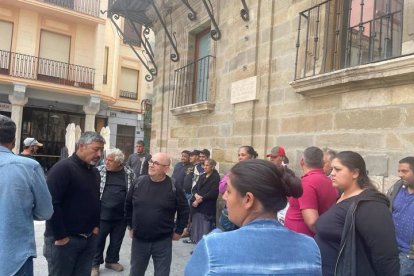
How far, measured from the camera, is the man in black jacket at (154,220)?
3.84 metres

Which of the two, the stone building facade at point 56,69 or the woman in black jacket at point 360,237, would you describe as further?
the stone building facade at point 56,69

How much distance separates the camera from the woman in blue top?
1.32m

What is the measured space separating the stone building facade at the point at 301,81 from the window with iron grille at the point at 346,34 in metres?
0.01

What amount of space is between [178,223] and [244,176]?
2.76m

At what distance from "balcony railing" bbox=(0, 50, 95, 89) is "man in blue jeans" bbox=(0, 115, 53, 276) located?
1656 centimetres

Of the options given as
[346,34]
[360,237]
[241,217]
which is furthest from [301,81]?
[241,217]

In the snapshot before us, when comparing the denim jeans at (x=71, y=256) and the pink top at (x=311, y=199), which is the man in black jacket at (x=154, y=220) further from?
the pink top at (x=311, y=199)

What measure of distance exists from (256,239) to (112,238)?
14.4 feet

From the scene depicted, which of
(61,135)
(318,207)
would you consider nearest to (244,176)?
(318,207)

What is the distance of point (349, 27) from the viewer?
16.0 feet

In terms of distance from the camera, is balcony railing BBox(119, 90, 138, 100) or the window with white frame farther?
balcony railing BBox(119, 90, 138, 100)

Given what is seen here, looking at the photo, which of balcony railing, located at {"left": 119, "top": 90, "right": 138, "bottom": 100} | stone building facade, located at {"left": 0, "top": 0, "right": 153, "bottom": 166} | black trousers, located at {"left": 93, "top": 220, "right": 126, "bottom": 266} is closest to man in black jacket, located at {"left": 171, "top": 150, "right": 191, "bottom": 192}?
black trousers, located at {"left": 93, "top": 220, "right": 126, "bottom": 266}

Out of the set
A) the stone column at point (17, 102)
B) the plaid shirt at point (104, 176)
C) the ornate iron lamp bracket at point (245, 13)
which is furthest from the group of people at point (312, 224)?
the stone column at point (17, 102)

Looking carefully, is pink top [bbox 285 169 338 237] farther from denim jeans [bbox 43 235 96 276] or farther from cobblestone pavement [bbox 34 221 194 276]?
cobblestone pavement [bbox 34 221 194 276]
